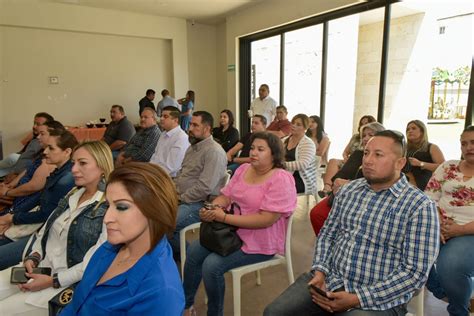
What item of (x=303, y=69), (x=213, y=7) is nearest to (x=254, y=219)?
(x=303, y=69)

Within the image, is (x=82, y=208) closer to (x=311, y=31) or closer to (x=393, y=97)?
(x=393, y=97)

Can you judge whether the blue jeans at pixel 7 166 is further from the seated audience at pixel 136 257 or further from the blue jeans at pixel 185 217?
the seated audience at pixel 136 257

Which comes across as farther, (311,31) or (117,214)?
(311,31)

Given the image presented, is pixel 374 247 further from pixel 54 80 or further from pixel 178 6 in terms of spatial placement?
pixel 54 80

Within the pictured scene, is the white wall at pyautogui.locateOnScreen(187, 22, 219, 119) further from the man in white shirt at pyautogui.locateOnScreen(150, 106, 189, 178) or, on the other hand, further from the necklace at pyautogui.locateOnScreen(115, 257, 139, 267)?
the necklace at pyautogui.locateOnScreen(115, 257, 139, 267)

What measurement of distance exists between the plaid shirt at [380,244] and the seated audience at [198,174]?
1113 millimetres

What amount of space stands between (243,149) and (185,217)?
2.01 metres

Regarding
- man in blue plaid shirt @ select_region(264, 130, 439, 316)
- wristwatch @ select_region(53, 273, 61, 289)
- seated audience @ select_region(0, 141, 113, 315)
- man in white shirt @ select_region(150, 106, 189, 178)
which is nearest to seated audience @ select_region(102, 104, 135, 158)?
man in white shirt @ select_region(150, 106, 189, 178)

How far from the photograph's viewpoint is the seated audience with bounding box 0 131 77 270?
78.5 inches

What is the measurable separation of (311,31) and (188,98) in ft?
9.91

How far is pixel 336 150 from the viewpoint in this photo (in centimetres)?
673

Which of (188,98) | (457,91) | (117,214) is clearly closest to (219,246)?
(117,214)

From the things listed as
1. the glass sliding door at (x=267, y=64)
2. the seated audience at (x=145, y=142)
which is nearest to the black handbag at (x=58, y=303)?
the seated audience at (x=145, y=142)

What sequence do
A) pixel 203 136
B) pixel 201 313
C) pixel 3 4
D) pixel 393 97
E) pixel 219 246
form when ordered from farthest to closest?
pixel 3 4 → pixel 393 97 → pixel 203 136 → pixel 201 313 → pixel 219 246
